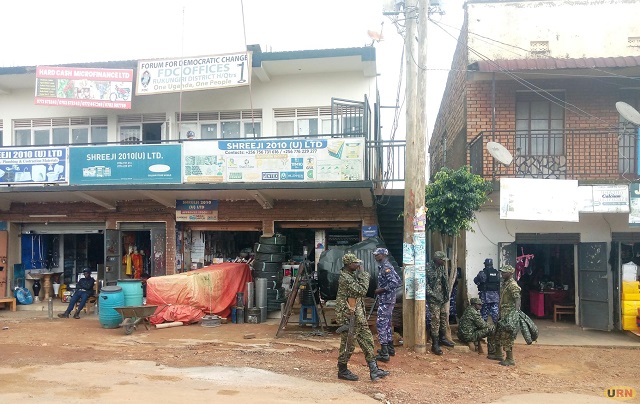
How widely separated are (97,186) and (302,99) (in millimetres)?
5528

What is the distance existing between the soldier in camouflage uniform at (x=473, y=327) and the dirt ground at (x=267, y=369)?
26 centimetres

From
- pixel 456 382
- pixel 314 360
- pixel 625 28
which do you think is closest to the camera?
pixel 456 382

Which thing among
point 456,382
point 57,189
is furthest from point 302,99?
point 456,382

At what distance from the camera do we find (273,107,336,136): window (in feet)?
44.9

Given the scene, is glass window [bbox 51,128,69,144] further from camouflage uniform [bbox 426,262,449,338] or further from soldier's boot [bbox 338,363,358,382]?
soldier's boot [bbox 338,363,358,382]

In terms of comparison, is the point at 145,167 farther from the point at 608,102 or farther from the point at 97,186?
the point at 608,102

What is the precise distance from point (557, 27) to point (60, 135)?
522 inches

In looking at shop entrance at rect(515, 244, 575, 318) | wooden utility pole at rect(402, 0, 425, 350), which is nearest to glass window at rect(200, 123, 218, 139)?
wooden utility pole at rect(402, 0, 425, 350)

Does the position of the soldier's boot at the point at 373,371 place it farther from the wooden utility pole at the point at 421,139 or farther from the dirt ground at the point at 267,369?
the wooden utility pole at the point at 421,139

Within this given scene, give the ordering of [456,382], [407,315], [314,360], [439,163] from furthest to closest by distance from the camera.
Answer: [439,163] < [407,315] < [314,360] < [456,382]

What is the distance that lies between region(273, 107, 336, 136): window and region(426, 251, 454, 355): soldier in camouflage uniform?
5.65 m

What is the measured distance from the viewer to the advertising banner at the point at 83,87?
531 inches

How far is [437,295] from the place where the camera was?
8.88m

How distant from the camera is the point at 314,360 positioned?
27.2ft
